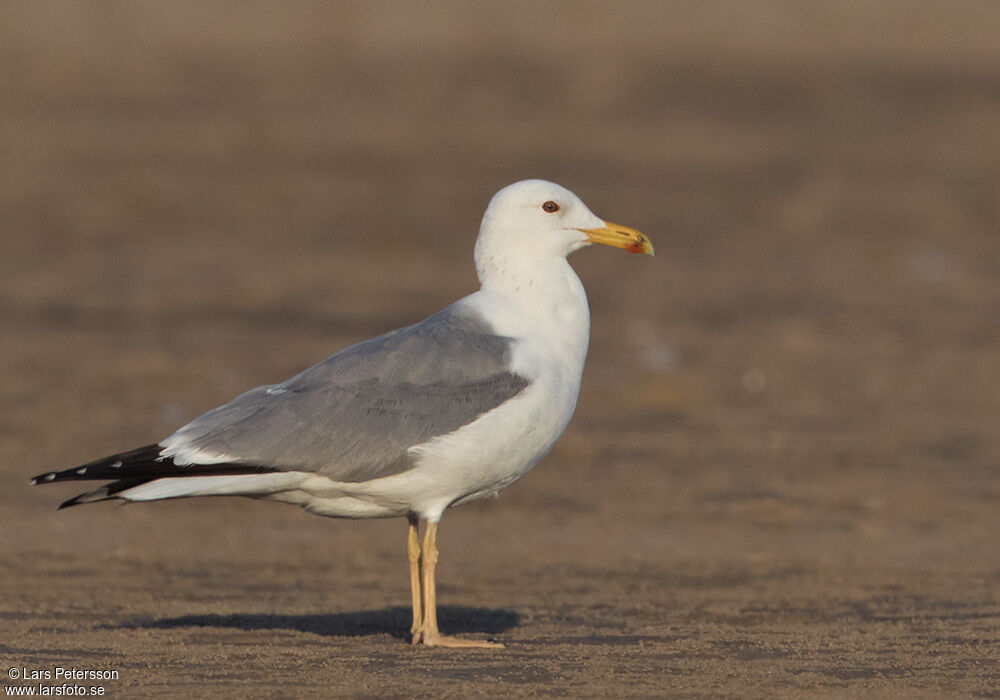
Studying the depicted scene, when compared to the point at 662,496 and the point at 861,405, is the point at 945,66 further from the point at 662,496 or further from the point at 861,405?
the point at 662,496

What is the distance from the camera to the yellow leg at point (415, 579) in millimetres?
7102

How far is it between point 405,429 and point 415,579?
2.64ft

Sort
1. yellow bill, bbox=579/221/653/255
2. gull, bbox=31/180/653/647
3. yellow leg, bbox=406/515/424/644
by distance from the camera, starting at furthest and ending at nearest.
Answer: yellow bill, bbox=579/221/653/255 < yellow leg, bbox=406/515/424/644 < gull, bbox=31/180/653/647

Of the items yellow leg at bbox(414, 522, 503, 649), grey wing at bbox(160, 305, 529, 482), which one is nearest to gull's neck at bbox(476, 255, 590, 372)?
grey wing at bbox(160, 305, 529, 482)

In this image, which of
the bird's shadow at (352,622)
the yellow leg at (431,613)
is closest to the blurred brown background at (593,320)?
the bird's shadow at (352,622)

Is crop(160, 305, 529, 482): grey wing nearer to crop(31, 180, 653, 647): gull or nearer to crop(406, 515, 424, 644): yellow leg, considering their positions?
crop(31, 180, 653, 647): gull

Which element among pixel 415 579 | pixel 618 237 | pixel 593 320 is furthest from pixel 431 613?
pixel 593 320

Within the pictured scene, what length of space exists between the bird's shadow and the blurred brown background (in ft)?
0.11

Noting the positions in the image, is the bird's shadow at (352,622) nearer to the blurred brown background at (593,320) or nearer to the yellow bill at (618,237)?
the blurred brown background at (593,320)

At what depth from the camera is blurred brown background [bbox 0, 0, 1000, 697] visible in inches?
291

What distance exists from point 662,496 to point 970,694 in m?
4.62

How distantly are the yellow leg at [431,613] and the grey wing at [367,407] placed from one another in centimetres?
48

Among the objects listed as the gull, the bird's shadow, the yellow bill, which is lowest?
the bird's shadow

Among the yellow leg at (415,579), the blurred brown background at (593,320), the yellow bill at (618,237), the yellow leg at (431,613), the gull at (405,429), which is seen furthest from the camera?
the yellow bill at (618,237)
